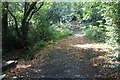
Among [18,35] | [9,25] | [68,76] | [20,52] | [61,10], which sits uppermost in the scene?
[61,10]

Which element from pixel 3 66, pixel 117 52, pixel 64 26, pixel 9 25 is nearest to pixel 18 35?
pixel 9 25

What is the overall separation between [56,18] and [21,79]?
18203 millimetres

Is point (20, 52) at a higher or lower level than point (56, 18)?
lower

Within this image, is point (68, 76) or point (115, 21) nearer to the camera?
point (68, 76)

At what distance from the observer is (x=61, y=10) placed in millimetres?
23672

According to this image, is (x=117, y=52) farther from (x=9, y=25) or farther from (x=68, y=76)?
(x=9, y=25)

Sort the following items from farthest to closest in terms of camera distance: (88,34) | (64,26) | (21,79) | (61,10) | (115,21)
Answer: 1. (61,10)
2. (64,26)
3. (88,34)
4. (115,21)
5. (21,79)

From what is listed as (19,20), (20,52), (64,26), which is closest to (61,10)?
(64,26)

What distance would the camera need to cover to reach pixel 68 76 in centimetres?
395

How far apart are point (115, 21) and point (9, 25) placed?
25.9 ft

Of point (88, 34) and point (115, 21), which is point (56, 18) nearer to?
point (88, 34)

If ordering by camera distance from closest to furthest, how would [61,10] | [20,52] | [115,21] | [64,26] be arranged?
[115,21], [20,52], [64,26], [61,10]

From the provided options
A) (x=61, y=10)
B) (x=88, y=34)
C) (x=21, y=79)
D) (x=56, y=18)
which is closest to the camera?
(x=21, y=79)

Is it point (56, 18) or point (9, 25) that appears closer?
point (9, 25)
